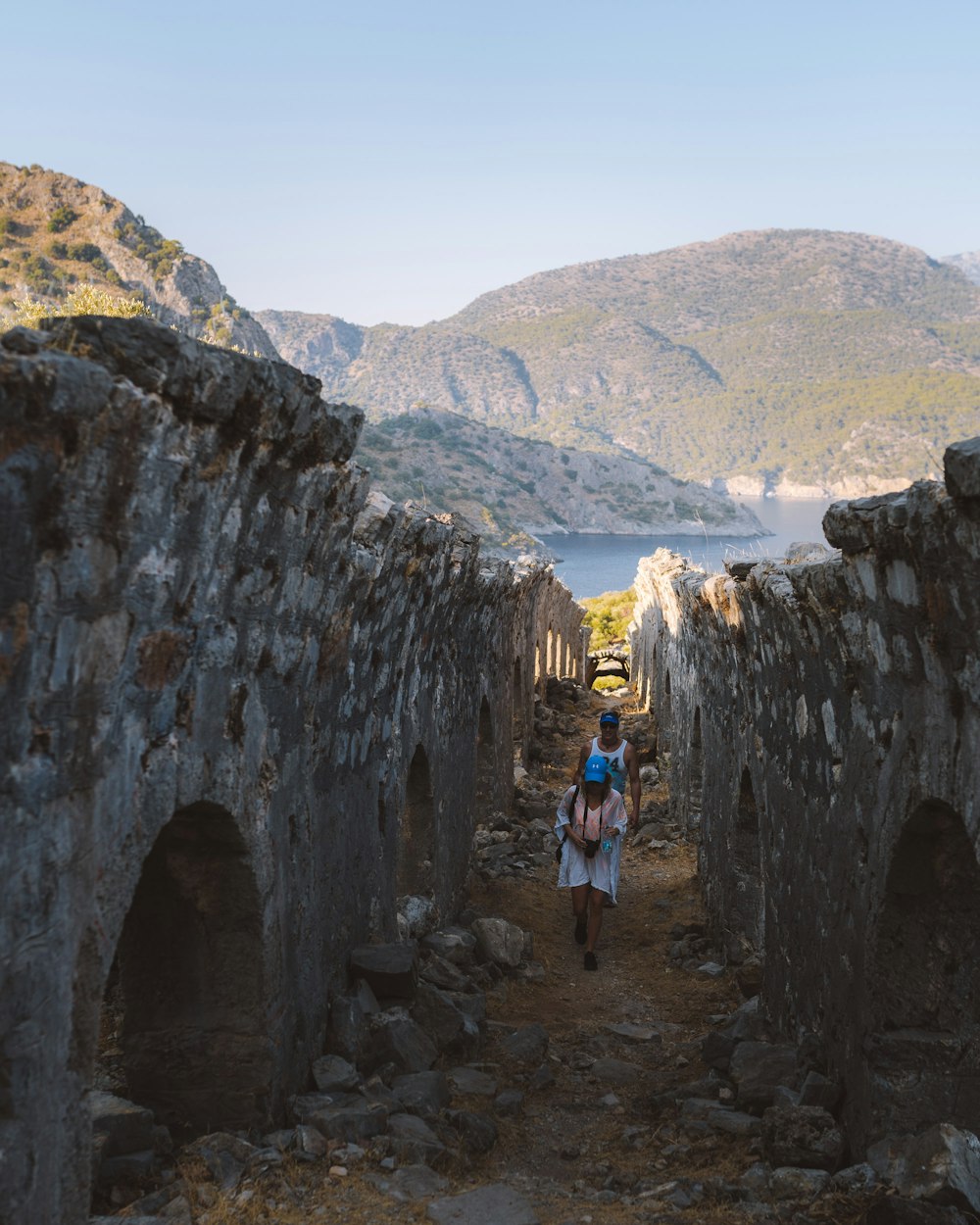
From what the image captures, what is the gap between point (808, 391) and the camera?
134 metres

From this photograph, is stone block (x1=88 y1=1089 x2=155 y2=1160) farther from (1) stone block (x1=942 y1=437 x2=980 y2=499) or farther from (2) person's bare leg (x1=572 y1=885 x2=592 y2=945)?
(2) person's bare leg (x1=572 y1=885 x2=592 y2=945)

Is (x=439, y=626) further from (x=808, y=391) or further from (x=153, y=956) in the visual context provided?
(x=808, y=391)

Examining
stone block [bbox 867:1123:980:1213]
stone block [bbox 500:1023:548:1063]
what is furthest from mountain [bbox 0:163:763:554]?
stone block [bbox 500:1023:548:1063]

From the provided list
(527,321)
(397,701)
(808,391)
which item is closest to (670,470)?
(808,391)

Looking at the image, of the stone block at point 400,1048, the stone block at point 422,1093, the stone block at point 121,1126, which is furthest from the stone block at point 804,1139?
the stone block at point 121,1126

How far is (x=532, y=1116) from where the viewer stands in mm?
6090

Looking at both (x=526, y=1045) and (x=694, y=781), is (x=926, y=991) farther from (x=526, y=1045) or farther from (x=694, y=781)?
(x=694, y=781)

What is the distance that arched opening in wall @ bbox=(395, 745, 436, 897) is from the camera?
9008mm

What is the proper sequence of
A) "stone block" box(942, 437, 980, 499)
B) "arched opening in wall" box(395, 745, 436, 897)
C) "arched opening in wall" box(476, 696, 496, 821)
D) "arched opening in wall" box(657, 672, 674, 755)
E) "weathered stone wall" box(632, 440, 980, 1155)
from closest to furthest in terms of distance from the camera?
"stone block" box(942, 437, 980, 499)
"weathered stone wall" box(632, 440, 980, 1155)
"arched opening in wall" box(395, 745, 436, 897)
"arched opening in wall" box(476, 696, 496, 821)
"arched opening in wall" box(657, 672, 674, 755)

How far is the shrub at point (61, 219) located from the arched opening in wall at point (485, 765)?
167ft

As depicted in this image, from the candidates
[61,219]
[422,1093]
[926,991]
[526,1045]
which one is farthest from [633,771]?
[61,219]

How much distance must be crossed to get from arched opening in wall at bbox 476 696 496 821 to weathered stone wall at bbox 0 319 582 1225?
17.5 feet

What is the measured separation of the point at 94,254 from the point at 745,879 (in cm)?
5146

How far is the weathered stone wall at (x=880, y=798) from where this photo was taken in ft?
13.3
